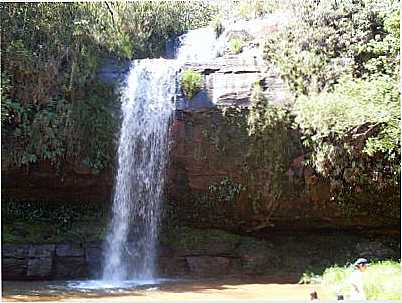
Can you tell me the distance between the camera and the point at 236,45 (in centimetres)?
749

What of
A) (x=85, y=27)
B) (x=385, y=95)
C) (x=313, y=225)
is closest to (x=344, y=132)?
(x=385, y=95)

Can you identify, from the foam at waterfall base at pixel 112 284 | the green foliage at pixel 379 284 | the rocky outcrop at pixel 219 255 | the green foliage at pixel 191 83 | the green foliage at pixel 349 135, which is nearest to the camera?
the green foliage at pixel 379 284

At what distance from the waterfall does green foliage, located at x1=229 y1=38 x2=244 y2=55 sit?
704mm

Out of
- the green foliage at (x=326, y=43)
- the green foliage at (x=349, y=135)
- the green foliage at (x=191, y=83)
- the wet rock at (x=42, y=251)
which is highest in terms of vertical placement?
the green foliage at (x=326, y=43)

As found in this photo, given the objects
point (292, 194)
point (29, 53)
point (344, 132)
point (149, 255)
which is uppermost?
point (29, 53)

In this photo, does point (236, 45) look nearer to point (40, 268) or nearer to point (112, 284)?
point (112, 284)

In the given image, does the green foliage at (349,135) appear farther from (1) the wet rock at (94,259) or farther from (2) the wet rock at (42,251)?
(2) the wet rock at (42,251)

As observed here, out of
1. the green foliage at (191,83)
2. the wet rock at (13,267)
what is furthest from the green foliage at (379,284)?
the wet rock at (13,267)

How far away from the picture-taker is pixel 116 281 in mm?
6559

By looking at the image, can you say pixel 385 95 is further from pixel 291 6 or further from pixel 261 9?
pixel 261 9

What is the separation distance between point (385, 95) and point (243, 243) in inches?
112

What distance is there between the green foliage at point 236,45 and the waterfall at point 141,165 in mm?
704

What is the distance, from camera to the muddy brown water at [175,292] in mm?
5012

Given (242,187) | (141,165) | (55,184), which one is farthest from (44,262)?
(242,187)
